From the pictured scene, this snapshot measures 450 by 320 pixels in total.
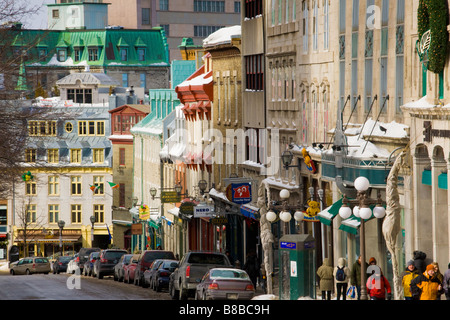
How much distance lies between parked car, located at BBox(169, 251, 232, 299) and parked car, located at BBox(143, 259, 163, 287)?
5.15 m

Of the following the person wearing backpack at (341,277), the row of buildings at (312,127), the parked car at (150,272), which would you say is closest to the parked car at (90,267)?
the row of buildings at (312,127)

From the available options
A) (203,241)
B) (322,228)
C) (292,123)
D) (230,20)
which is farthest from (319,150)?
(230,20)

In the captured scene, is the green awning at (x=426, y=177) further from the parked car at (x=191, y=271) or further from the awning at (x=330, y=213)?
the parked car at (x=191, y=271)

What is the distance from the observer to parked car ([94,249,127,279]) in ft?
189

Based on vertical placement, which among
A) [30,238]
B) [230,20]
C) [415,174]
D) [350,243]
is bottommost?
[30,238]

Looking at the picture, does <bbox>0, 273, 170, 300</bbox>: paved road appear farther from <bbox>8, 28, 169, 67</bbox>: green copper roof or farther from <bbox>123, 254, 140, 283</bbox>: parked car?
<bbox>8, 28, 169, 67</bbox>: green copper roof

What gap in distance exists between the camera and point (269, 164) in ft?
170

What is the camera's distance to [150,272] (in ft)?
149

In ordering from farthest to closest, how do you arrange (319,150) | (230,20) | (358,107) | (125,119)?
1. (230,20)
2. (125,119)
3. (319,150)
4. (358,107)

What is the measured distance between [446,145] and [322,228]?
14641mm

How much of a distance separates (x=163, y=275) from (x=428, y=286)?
1983 centimetres

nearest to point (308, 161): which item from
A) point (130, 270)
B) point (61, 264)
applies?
point (130, 270)

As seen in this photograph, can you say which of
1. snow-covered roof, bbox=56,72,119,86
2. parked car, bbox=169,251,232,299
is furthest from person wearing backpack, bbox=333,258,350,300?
snow-covered roof, bbox=56,72,119,86

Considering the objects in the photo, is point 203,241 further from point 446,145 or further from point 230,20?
point 230,20
